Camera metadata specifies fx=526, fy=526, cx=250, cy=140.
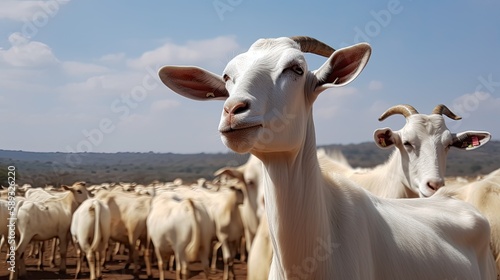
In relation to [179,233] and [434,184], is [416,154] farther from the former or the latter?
[179,233]

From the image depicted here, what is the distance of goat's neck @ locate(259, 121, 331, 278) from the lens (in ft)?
9.18

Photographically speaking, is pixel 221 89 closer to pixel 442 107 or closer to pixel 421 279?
pixel 421 279

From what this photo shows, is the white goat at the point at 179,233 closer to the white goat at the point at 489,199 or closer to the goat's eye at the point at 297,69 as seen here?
the white goat at the point at 489,199

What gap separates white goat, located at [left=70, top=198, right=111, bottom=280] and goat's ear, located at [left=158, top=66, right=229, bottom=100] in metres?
11.7

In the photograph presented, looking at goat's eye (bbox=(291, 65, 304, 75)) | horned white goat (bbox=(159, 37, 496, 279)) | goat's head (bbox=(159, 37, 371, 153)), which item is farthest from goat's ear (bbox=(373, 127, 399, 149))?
goat's eye (bbox=(291, 65, 304, 75))

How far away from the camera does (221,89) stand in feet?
10.6

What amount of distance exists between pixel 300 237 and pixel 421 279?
40.9 inches

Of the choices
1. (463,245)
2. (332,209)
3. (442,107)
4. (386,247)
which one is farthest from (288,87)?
(442,107)

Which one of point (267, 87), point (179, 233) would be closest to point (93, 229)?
point (179, 233)

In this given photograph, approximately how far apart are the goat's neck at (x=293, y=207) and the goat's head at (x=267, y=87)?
13 cm

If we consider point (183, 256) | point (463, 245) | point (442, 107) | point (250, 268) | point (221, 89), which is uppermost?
point (442, 107)

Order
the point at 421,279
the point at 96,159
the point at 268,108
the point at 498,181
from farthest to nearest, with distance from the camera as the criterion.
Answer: the point at 96,159, the point at 498,181, the point at 421,279, the point at 268,108

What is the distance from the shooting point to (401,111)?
7.12 m

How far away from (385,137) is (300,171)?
4057 millimetres
